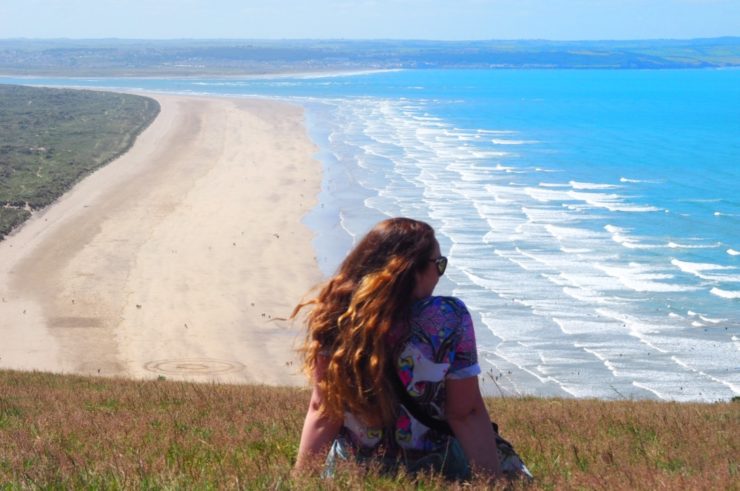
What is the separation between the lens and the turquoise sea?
63.1 feet

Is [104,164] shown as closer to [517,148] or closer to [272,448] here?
[517,148]

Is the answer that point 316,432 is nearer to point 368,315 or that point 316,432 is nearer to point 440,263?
point 368,315

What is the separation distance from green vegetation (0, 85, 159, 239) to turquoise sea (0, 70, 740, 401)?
35.7 feet

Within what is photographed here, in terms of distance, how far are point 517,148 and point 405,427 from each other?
191ft

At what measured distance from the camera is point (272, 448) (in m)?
5.66

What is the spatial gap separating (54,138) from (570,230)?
38585 mm

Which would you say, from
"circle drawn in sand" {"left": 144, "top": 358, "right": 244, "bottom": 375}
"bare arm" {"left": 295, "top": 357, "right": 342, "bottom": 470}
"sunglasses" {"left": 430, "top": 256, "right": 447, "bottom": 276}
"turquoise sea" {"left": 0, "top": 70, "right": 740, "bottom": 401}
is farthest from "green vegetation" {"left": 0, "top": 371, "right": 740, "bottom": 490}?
"turquoise sea" {"left": 0, "top": 70, "right": 740, "bottom": 401}

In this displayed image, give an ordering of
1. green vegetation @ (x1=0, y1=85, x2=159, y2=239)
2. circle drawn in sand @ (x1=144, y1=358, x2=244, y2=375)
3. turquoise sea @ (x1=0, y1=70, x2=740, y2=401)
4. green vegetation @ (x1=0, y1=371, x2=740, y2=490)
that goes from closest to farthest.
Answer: green vegetation @ (x1=0, y1=371, x2=740, y2=490)
circle drawn in sand @ (x1=144, y1=358, x2=244, y2=375)
turquoise sea @ (x1=0, y1=70, x2=740, y2=401)
green vegetation @ (x1=0, y1=85, x2=159, y2=239)

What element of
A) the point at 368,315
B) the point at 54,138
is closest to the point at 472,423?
the point at 368,315

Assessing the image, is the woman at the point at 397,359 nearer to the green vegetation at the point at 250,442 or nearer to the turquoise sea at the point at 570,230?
the green vegetation at the point at 250,442

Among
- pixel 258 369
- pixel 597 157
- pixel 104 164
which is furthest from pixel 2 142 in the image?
pixel 258 369

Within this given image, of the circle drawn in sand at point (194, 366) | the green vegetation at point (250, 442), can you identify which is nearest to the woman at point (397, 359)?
the green vegetation at point (250, 442)

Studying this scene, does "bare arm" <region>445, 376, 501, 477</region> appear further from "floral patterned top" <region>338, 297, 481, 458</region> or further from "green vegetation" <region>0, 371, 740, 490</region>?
"green vegetation" <region>0, 371, 740, 490</region>

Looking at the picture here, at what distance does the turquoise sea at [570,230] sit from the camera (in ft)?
63.1
